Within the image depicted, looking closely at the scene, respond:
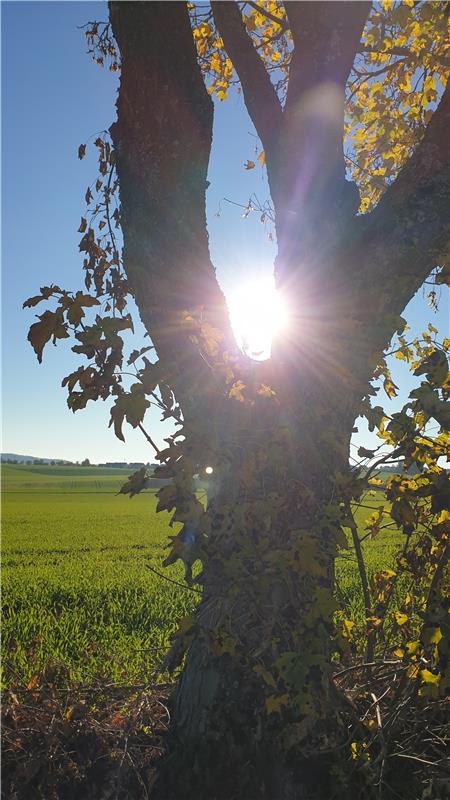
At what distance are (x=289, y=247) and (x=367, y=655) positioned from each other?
2.38m

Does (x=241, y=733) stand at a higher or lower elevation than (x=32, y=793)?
higher

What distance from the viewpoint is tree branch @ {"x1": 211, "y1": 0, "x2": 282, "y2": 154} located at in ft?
10.9

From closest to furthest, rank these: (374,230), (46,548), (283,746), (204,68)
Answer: (283,746) → (374,230) → (204,68) → (46,548)

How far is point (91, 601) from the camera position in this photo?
9219 millimetres

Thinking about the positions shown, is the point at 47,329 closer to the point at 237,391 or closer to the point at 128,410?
the point at 128,410

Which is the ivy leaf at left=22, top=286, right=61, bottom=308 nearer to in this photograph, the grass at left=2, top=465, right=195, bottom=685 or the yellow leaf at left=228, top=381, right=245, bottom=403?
the yellow leaf at left=228, top=381, right=245, bottom=403

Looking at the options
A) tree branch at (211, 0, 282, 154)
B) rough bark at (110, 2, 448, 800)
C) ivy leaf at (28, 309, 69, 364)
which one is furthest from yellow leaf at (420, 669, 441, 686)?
tree branch at (211, 0, 282, 154)

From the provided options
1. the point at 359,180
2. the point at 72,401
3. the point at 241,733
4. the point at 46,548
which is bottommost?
the point at 46,548

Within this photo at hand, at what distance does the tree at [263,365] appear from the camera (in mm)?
2297

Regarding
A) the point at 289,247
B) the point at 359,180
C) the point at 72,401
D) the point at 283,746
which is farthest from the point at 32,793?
the point at 359,180

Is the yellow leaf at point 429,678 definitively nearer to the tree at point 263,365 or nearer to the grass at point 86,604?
the tree at point 263,365

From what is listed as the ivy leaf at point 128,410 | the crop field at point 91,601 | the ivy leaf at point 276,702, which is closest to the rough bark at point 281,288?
the ivy leaf at point 276,702

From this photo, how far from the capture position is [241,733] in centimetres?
260

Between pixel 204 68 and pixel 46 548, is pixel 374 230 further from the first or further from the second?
pixel 46 548
